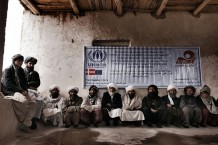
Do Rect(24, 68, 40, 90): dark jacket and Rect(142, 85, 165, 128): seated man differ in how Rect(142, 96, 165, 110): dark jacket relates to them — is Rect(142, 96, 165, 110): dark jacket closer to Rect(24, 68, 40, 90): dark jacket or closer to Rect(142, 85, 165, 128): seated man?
Rect(142, 85, 165, 128): seated man

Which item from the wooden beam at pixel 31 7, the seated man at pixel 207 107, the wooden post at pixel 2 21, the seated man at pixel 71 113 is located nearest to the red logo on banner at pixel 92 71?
the seated man at pixel 71 113

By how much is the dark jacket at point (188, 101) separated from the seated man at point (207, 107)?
13 centimetres

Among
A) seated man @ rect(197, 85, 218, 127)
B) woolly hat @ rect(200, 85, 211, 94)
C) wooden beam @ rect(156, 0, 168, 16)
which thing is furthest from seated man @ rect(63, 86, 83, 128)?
wooden beam @ rect(156, 0, 168, 16)

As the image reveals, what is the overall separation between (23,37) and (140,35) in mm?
3254

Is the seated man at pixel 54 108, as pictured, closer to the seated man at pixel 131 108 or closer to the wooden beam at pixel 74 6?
the seated man at pixel 131 108

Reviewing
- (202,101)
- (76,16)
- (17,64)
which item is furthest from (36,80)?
(202,101)

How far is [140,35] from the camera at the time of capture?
22.3 ft

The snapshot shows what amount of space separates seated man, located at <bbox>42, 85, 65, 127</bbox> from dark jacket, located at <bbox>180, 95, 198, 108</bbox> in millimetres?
2885

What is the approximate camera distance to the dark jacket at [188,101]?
5858mm

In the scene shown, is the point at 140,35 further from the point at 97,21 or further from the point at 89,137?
the point at 89,137

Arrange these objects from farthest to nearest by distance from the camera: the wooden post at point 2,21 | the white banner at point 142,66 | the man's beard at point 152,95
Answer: the white banner at point 142,66 < the man's beard at point 152,95 < the wooden post at point 2,21

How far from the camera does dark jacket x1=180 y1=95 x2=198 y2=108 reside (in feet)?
19.2

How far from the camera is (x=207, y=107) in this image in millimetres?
5836

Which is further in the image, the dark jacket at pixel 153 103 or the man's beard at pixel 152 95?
the man's beard at pixel 152 95
